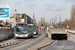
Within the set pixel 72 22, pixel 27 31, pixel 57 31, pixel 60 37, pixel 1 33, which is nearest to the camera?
pixel 1 33

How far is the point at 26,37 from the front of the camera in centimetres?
3644

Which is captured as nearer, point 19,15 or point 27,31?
point 27,31

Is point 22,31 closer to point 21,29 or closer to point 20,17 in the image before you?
point 21,29

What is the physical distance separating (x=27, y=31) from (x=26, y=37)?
1.72 m

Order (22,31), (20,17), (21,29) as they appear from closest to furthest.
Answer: (22,31)
(21,29)
(20,17)

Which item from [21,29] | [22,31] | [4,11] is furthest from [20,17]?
[22,31]

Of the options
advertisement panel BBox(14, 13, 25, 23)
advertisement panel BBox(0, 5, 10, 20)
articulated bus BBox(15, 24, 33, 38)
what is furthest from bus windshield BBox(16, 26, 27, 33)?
advertisement panel BBox(14, 13, 25, 23)

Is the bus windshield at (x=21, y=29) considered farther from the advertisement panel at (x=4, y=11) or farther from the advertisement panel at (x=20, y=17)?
the advertisement panel at (x=20, y=17)

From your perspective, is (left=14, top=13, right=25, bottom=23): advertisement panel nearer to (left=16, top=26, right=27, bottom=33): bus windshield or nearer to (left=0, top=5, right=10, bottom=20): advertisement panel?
(left=0, top=5, right=10, bottom=20): advertisement panel

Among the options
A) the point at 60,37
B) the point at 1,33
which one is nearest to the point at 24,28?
the point at 1,33

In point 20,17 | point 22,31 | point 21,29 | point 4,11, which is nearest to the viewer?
point 22,31

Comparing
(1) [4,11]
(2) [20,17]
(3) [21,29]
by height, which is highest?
(1) [4,11]

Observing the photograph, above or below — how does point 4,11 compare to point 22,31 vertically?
above

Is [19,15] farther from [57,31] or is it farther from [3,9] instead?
[57,31]
